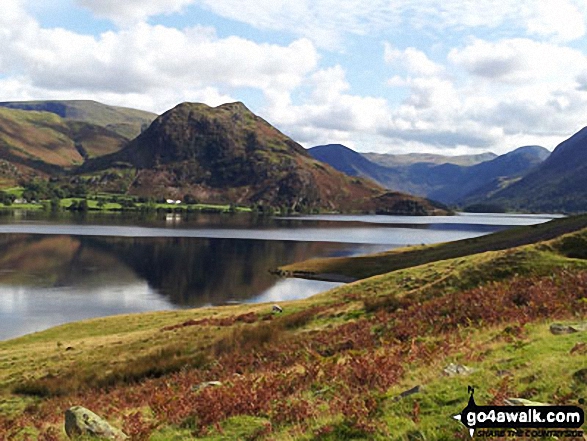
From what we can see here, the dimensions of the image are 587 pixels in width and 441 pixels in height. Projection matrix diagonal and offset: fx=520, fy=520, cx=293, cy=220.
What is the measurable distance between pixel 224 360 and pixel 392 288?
24027 mm

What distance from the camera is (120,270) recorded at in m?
111

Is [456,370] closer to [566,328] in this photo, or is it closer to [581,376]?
[581,376]

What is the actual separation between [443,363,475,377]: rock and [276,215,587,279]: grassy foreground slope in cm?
8478

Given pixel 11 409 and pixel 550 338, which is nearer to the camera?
pixel 550 338

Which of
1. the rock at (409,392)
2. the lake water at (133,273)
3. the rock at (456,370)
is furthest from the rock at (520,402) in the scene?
the lake water at (133,273)

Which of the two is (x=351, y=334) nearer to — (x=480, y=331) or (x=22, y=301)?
(x=480, y=331)

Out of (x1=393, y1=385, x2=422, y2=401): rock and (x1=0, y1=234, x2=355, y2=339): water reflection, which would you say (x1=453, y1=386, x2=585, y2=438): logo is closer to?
(x1=393, y1=385, x2=422, y2=401): rock

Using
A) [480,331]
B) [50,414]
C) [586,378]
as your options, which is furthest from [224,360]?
[586,378]

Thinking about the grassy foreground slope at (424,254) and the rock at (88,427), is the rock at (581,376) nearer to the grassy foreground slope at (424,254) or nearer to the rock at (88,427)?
the rock at (88,427)

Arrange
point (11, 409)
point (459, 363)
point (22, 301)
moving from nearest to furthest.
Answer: point (459, 363) → point (11, 409) → point (22, 301)

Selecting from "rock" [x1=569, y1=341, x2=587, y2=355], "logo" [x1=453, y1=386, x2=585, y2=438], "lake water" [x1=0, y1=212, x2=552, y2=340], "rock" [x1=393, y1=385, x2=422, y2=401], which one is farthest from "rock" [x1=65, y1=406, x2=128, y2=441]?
"lake water" [x1=0, y1=212, x2=552, y2=340]

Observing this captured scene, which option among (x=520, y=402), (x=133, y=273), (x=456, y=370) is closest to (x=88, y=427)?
(x=456, y=370)

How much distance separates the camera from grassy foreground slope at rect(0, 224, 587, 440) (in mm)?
12523

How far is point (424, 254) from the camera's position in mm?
112000
